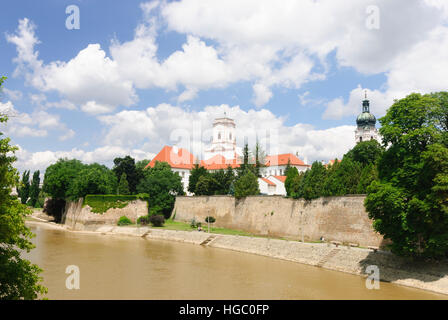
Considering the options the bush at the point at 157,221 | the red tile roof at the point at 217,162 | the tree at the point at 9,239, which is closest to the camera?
the tree at the point at 9,239

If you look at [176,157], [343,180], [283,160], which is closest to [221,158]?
[176,157]

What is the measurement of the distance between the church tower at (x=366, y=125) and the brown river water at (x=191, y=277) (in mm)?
63085

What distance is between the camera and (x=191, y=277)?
22469 millimetres

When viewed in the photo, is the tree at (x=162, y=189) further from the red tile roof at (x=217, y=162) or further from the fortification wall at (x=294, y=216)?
the red tile roof at (x=217, y=162)

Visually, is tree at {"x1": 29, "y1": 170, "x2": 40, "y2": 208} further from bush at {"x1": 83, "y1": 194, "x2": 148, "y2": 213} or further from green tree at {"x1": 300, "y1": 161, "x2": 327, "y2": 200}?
green tree at {"x1": 300, "y1": 161, "x2": 327, "y2": 200}

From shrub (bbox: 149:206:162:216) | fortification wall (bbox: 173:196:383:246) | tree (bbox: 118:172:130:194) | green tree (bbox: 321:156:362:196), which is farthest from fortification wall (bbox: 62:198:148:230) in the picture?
green tree (bbox: 321:156:362:196)

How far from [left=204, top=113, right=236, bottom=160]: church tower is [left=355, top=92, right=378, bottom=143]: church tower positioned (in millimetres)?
31561

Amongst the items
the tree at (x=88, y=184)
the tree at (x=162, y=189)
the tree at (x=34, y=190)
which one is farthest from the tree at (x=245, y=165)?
the tree at (x=34, y=190)

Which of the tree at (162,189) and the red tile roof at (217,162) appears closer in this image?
the tree at (162,189)

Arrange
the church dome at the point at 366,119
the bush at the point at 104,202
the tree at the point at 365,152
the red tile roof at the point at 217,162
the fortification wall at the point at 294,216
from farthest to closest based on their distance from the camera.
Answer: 1. the church dome at the point at 366,119
2. the red tile roof at the point at 217,162
3. the tree at the point at 365,152
4. the bush at the point at 104,202
5. the fortification wall at the point at 294,216

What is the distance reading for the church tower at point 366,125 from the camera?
3388 inches

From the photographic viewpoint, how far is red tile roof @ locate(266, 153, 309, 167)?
85312mm
